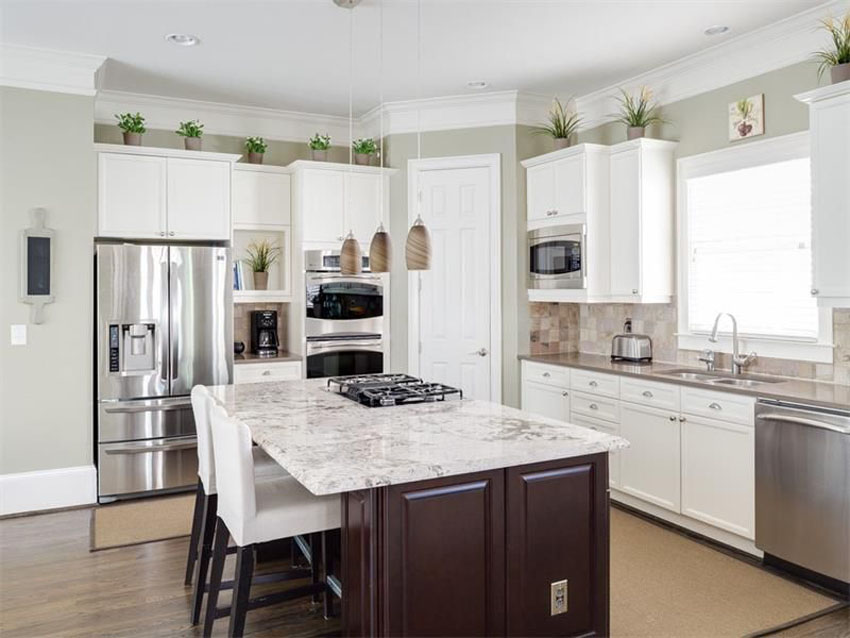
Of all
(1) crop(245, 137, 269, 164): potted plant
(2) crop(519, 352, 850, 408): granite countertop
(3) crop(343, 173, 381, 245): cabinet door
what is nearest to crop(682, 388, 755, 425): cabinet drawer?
(2) crop(519, 352, 850, 408): granite countertop

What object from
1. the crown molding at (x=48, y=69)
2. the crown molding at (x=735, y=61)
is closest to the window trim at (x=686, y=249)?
the crown molding at (x=735, y=61)

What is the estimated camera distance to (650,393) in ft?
13.0

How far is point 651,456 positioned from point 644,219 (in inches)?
61.9

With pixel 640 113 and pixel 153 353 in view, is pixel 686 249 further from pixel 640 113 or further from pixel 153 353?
pixel 153 353

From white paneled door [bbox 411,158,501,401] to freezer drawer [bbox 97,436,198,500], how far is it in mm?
1890

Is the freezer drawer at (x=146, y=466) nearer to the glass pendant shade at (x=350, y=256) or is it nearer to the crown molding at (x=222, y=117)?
the glass pendant shade at (x=350, y=256)

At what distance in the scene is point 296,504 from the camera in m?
2.41

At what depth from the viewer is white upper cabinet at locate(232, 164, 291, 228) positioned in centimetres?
521

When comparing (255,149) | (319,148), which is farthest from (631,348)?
(255,149)

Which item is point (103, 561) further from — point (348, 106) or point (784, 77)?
point (784, 77)

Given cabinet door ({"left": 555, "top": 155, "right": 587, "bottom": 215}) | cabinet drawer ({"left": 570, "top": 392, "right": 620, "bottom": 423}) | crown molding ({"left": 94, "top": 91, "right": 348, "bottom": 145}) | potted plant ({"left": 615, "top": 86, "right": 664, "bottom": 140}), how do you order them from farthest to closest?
crown molding ({"left": 94, "top": 91, "right": 348, "bottom": 145}) < cabinet door ({"left": 555, "top": 155, "right": 587, "bottom": 215}) < potted plant ({"left": 615, "top": 86, "right": 664, "bottom": 140}) < cabinet drawer ({"left": 570, "top": 392, "right": 620, "bottom": 423})

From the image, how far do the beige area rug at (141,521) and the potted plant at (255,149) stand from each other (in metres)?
2.65

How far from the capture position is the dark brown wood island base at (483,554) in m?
2.01

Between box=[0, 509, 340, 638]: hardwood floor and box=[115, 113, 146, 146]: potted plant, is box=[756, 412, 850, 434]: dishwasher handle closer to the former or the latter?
box=[0, 509, 340, 638]: hardwood floor
